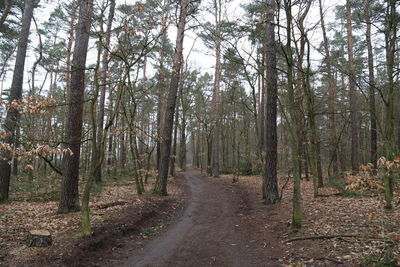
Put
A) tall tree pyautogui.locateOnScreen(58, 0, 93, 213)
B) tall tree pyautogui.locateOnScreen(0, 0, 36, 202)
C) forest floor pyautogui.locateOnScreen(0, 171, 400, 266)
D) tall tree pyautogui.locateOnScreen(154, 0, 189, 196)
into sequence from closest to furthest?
forest floor pyautogui.locateOnScreen(0, 171, 400, 266), tall tree pyautogui.locateOnScreen(58, 0, 93, 213), tall tree pyautogui.locateOnScreen(0, 0, 36, 202), tall tree pyautogui.locateOnScreen(154, 0, 189, 196)

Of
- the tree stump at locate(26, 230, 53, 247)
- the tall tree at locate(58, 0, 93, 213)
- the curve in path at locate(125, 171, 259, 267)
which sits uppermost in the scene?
the tall tree at locate(58, 0, 93, 213)

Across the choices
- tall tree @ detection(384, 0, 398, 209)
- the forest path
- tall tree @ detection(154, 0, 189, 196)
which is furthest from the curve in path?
tall tree @ detection(384, 0, 398, 209)

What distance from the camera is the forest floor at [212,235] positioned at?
176 inches

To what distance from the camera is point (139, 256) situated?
5207mm

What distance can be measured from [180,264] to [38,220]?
4.42m

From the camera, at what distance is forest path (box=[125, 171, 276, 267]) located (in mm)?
4910

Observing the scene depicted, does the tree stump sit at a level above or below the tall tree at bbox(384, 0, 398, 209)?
below

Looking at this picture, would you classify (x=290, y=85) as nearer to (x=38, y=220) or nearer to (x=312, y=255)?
(x=312, y=255)

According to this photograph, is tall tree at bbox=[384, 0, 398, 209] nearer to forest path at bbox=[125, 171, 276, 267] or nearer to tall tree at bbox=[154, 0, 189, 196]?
forest path at bbox=[125, 171, 276, 267]

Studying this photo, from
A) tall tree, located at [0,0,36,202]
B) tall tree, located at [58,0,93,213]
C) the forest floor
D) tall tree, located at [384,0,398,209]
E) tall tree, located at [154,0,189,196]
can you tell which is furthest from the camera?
tall tree, located at [154,0,189,196]

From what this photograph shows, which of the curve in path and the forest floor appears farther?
the curve in path

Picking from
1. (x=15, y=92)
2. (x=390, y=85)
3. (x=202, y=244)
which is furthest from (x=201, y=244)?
(x=15, y=92)

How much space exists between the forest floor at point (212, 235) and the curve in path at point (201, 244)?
19 mm

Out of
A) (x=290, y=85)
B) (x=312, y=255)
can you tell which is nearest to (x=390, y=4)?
(x=290, y=85)
